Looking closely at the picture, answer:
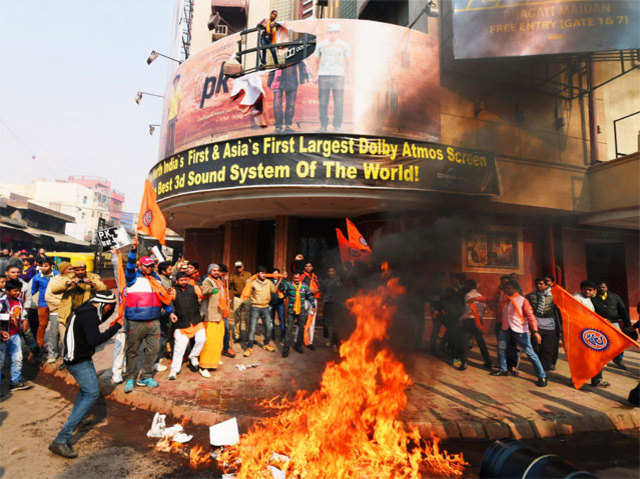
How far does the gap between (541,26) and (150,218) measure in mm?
9517

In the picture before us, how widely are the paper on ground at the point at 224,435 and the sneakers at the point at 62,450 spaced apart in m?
1.23

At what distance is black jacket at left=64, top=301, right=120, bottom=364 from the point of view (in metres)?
3.10

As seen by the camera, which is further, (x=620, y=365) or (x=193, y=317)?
(x=620, y=365)

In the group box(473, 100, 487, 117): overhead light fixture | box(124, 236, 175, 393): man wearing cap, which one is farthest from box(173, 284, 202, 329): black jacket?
box(473, 100, 487, 117): overhead light fixture

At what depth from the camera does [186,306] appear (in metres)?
5.08

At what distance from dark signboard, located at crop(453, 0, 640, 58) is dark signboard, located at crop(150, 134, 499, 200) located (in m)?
2.48

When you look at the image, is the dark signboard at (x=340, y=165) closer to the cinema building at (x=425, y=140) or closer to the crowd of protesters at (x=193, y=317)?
the cinema building at (x=425, y=140)

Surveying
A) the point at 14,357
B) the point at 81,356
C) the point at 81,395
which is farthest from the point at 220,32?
the point at 81,395

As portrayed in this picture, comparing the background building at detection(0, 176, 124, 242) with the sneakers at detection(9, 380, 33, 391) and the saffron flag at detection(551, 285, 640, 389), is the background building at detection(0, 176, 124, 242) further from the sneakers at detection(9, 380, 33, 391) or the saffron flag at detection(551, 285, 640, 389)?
the saffron flag at detection(551, 285, 640, 389)

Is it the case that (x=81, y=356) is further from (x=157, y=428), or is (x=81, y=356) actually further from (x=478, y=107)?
(x=478, y=107)

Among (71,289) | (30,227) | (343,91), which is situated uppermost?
(343,91)

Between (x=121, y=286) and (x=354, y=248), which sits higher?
(x=354, y=248)

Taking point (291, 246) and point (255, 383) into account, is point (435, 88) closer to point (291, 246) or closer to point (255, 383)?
point (291, 246)

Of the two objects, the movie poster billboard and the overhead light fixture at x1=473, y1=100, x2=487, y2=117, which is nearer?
the movie poster billboard
